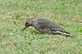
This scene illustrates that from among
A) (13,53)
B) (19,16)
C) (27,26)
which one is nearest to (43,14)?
(19,16)

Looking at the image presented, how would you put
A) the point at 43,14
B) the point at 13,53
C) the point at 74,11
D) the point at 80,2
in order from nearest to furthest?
the point at 13,53 → the point at 43,14 → the point at 74,11 → the point at 80,2

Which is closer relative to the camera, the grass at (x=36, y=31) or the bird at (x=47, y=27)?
the grass at (x=36, y=31)

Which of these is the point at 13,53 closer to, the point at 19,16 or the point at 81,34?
the point at 81,34

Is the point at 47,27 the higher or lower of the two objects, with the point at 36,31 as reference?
higher

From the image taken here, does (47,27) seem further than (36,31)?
No

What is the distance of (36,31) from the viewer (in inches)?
484

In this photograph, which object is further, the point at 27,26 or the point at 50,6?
the point at 50,6

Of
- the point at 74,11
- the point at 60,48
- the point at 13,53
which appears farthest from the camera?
the point at 74,11

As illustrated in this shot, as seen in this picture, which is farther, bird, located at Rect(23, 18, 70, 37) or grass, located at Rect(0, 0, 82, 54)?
bird, located at Rect(23, 18, 70, 37)

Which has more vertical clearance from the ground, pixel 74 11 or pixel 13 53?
pixel 13 53

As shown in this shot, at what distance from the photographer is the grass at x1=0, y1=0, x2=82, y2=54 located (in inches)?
383

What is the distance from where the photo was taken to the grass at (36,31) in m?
9.73

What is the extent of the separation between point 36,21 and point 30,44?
6.14 feet

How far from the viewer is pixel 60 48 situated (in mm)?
9797
